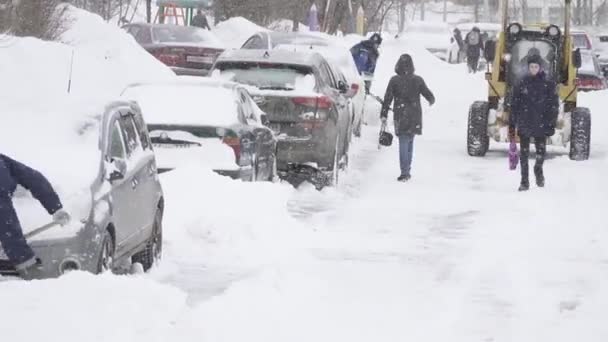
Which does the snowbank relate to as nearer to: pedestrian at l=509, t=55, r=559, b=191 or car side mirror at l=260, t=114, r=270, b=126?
pedestrian at l=509, t=55, r=559, b=191

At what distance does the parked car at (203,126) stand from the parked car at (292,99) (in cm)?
183

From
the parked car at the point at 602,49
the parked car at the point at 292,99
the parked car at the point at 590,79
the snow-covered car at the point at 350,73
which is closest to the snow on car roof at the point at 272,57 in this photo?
the parked car at the point at 292,99

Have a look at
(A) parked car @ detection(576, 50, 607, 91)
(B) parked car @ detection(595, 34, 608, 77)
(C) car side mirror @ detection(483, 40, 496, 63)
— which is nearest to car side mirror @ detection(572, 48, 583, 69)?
(C) car side mirror @ detection(483, 40, 496, 63)

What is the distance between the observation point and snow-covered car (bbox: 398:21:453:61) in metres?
61.7

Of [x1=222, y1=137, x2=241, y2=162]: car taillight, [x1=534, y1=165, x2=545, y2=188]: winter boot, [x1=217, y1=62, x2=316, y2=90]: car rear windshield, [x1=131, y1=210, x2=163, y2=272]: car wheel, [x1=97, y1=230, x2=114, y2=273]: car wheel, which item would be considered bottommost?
[x1=534, y1=165, x2=545, y2=188]: winter boot

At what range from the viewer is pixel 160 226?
11.6m

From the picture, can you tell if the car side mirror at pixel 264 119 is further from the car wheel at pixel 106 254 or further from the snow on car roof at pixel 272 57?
the car wheel at pixel 106 254

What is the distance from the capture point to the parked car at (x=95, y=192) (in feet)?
29.3

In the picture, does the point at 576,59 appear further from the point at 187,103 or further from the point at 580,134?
the point at 187,103

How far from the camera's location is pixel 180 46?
97.3 ft

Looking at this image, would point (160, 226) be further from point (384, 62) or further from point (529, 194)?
point (384, 62)

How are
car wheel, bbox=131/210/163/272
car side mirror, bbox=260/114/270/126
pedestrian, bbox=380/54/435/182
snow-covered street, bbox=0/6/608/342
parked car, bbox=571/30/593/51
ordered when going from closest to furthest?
snow-covered street, bbox=0/6/608/342 < car wheel, bbox=131/210/163/272 < car side mirror, bbox=260/114/270/126 < pedestrian, bbox=380/54/435/182 < parked car, bbox=571/30/593/51

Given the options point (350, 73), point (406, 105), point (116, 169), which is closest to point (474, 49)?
point (350, 73)

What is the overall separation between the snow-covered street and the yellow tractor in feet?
6.65
